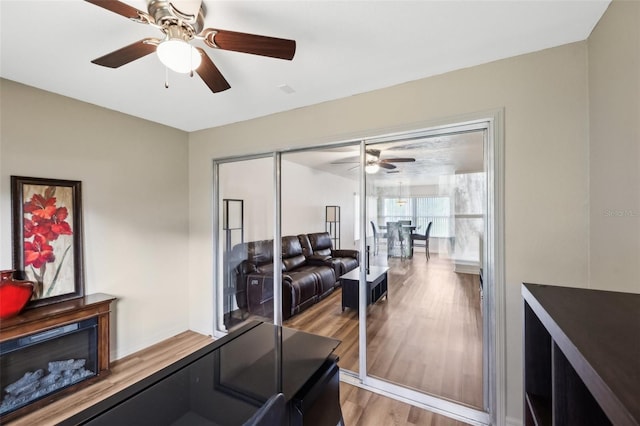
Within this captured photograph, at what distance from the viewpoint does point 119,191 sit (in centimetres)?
287

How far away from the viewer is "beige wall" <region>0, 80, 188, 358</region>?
7.38 ft

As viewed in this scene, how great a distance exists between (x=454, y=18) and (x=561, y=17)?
605mm

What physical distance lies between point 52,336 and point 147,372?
0.88 meters

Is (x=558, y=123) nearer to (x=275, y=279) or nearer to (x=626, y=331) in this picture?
(x=626, y=331)

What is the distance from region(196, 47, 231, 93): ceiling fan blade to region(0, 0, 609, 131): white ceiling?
0.23 meters

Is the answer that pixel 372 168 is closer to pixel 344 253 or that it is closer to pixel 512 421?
pixel 512 421

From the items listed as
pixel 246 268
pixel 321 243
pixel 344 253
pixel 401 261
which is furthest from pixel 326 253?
pixel 401 261

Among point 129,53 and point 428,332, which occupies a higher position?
point 129,53

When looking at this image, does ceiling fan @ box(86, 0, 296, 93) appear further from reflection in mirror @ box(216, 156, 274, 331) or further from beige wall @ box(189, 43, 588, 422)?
reflection in mirror @ box(216, 156, 274, 331)

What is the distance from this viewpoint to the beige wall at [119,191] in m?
2.25

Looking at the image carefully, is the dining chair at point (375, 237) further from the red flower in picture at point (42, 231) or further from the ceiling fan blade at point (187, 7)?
the red flower in picture at point (42, 231)

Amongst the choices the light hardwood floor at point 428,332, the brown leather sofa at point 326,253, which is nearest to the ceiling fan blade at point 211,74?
the light hardwood floor at point 428,332

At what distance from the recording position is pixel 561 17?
58.5 inches

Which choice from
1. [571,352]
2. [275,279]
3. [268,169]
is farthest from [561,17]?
[275,279]
